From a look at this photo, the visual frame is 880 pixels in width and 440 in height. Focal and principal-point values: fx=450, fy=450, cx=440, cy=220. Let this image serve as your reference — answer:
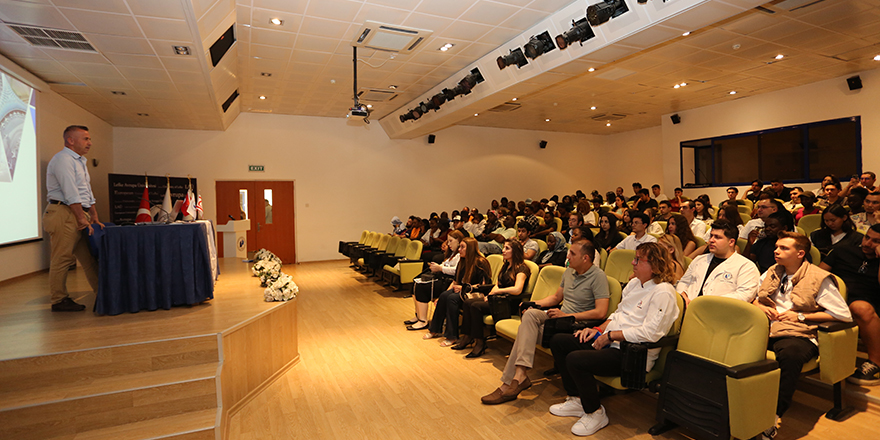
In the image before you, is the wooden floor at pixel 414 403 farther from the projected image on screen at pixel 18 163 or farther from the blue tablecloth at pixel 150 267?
the projected image on screen at pixel 18 163

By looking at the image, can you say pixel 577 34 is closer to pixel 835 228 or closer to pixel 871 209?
pixel 835 228

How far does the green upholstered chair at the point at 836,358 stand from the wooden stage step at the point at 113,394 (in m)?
3.90

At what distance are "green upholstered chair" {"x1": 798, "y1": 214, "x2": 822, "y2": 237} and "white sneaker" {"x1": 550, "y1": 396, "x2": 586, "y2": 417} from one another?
13.9 ft

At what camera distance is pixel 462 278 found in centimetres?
511

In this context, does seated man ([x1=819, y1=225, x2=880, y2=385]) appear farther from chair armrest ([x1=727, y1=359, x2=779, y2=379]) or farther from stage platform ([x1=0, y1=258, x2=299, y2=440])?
stage platform ([x1=0, y1=258, x2=299, y2=440])

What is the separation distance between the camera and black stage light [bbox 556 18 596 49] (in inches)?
217

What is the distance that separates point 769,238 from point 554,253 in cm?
235

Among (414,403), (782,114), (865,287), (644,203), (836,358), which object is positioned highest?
(782,114)

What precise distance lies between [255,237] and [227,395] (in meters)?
8.87

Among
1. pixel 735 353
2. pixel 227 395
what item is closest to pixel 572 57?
pixel 735 353

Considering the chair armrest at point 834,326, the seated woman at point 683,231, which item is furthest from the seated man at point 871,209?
the chair armrest at point 834,326

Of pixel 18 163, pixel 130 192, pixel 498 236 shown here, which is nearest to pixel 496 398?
pixel 498 236

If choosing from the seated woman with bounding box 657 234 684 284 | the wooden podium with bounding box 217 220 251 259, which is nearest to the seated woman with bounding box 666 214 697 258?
the seated woman with bounding box 657 234 684 284

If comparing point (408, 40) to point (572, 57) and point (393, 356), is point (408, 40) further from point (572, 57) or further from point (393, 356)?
point (393, 356)
